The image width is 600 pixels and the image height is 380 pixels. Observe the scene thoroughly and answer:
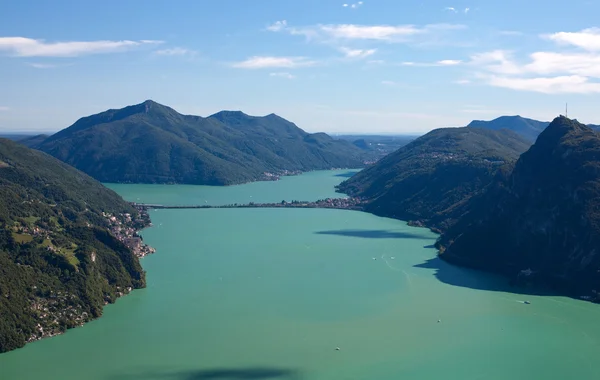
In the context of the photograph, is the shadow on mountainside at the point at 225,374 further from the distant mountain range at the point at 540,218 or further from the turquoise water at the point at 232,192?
the turquoise water at the point at 232,192

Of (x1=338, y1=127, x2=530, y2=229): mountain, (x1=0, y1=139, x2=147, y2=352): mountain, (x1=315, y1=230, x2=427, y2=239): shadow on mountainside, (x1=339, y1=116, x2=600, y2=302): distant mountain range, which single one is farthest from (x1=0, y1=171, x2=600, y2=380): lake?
(x1=338, y1=127, x2=530, y2=229): mountain

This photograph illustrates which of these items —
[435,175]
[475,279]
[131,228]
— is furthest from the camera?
[435,175]

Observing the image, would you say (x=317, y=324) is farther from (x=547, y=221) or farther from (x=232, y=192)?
(x=232, y=192)

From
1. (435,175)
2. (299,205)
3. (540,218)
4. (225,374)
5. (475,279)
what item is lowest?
(225,374)

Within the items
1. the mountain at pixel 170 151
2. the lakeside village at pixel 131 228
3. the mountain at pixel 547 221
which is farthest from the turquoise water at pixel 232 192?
the mountain at pixel 547 221

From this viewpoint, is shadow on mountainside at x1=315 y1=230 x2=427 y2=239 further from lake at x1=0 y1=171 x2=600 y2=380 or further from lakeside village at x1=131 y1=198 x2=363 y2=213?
lakeside village at x1=131 y1=198 x2=363 y2=213

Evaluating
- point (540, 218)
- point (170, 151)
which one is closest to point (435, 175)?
point (540, 218)
